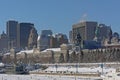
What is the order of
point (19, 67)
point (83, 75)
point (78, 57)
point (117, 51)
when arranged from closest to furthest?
point (83, 75), point (19, 67), point (117, 51), point (78, 57)

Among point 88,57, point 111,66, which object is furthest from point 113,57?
point 111,66

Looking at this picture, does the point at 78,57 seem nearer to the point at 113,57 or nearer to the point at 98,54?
the point at 98,54

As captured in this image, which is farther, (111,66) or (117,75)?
(111,66)

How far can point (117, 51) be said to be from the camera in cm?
17725

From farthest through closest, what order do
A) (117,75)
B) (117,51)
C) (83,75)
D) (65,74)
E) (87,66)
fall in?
1. (117,51)
2. (87,66)
3. (65,74)
4. (83,75)
5. (117,75)

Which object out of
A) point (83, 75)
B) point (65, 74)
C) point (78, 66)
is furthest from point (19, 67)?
point (83, 75)

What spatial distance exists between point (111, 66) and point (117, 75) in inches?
2264

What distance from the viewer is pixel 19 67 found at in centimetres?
16575

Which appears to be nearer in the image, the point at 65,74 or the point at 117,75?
the point at 117,75

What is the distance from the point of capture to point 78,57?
630ft

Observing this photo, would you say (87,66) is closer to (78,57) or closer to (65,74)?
(65,74)

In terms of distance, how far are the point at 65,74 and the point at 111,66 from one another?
46.0 ft

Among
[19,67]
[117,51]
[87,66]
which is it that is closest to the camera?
[87,66]

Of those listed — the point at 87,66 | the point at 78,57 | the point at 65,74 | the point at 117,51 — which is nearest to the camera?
the point at 65,74
